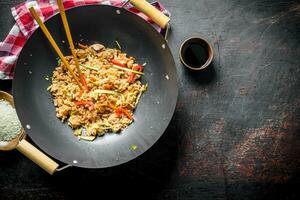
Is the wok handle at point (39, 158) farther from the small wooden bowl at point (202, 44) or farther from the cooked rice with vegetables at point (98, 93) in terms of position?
the small wooden bowl at point (202, 44)

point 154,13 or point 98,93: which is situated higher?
point 154,13

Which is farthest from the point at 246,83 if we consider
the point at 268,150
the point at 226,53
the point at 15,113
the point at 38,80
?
the point at 15,113

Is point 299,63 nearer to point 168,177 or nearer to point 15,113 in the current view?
point 168,177

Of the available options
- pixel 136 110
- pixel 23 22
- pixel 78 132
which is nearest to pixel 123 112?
pixel 136 110

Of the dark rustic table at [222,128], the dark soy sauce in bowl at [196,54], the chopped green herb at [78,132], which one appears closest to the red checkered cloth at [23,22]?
the dark rustic table at [222,128]

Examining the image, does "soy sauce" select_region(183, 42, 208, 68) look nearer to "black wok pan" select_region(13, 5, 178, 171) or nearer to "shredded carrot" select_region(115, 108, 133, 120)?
"black wok pan" select_region(13, 5, 178, 171)

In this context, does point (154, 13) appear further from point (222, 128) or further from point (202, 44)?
point (222, 128)
